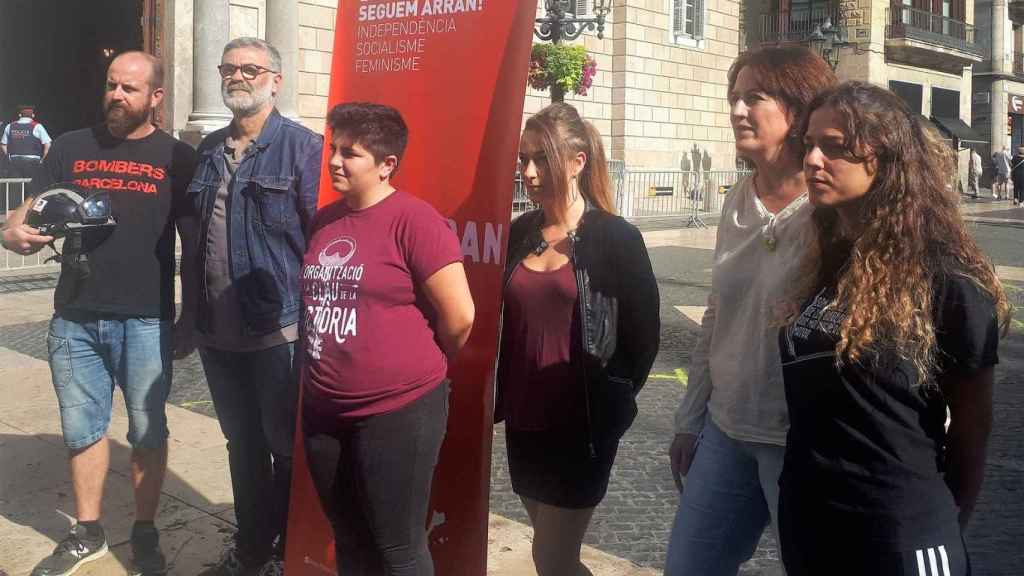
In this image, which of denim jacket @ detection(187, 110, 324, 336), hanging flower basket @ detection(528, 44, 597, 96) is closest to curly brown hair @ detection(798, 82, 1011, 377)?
denim jacket @ detection(187, 110, 324, 336)

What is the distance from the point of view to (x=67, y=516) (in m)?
4.21

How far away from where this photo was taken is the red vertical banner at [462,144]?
2.74 m

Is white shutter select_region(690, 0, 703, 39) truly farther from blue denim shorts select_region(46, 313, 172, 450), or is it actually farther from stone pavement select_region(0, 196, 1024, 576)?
blue denim shorts select_region(46, 313, 172, 450)

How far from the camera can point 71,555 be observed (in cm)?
364

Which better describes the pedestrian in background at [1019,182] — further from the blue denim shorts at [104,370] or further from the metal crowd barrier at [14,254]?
the blue denim shorts at [104,370]

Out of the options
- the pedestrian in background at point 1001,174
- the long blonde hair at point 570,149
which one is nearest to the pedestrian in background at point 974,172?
the pedestrian in background at point 1001,174

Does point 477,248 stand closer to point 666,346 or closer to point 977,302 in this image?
point 977,302

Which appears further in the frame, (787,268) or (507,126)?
(507,126)

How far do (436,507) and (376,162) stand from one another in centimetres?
105

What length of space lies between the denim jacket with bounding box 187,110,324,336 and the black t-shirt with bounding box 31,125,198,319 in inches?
9.7

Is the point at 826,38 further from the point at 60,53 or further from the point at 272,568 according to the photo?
the point at 272,568

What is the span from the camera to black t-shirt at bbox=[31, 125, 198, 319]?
11.4 ft

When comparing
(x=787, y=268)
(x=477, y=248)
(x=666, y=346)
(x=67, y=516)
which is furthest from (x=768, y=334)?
(x=666, y=346)

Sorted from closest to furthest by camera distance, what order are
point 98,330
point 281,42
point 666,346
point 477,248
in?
point 477,248 < point 98,330 < point 666,346 < point 281,42
